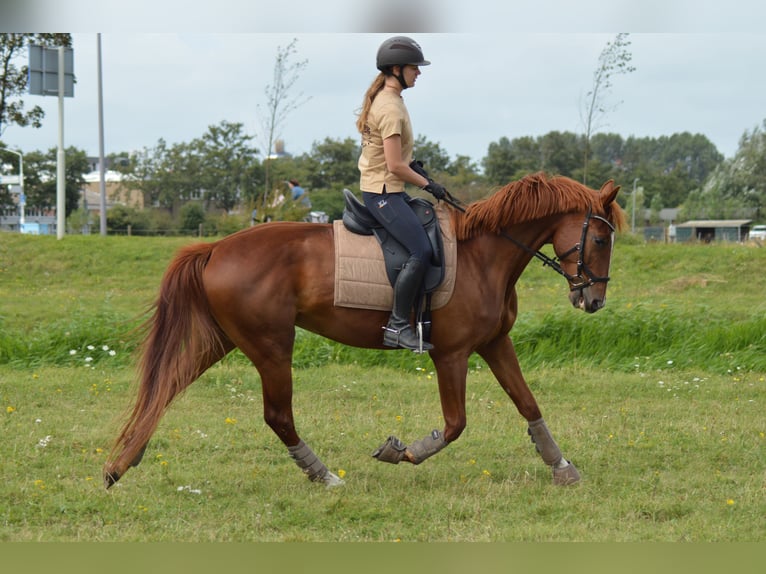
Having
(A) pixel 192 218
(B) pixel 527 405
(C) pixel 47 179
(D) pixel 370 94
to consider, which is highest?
(C) pixel 47 179

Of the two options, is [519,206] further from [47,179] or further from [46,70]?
[47,179]

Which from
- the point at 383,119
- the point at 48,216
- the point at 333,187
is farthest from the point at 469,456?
the point at 48,216

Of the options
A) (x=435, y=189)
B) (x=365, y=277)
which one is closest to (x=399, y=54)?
(x=435, y=189)

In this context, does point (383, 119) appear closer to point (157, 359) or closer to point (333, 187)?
point (157, 359)

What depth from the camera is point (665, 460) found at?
6758 mm

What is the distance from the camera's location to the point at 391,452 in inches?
235

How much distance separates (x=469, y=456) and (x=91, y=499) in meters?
2.96

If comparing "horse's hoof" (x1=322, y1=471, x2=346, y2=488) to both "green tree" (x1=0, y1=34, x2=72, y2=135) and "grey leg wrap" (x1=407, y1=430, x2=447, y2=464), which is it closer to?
"grey leg wrap" (x1=407, y1=430, x2=447, y2=464)

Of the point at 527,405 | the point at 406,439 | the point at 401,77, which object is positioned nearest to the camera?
the point at 401,77

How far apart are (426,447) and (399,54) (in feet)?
8.92

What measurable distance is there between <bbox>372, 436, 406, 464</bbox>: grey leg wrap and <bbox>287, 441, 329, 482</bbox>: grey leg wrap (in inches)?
16.0

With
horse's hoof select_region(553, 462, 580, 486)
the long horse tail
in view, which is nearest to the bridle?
horse's hoof select_region(553, 462, 580, 486)

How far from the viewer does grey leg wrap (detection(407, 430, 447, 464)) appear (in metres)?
5.96

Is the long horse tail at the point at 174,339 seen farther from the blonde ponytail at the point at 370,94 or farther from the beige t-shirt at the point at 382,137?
the blonde ponytail at the point at 370,94
